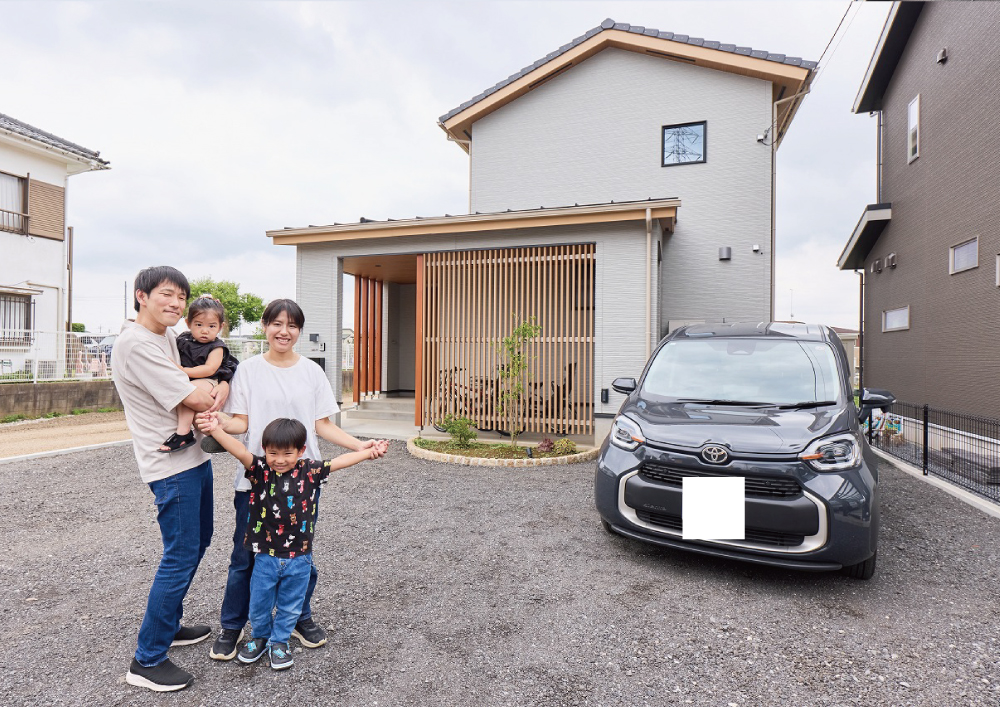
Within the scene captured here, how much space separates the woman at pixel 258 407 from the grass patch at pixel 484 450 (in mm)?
4056

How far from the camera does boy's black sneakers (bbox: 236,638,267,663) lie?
80.7 inches

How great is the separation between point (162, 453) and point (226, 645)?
2.94ft

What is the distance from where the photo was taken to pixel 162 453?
1.87 metres

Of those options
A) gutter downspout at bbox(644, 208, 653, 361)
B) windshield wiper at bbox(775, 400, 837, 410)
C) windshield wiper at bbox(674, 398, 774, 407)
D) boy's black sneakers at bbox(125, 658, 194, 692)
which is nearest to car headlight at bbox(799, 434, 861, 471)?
windshield wiper at bbox(775, 400, 837, 410)

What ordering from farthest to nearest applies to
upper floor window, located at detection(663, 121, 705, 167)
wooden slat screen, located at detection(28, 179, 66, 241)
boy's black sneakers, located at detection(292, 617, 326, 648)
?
wooden slat screen, located at detection(28, 179, 66, 241), upper floor window, located at detection(663, 121, 705, 167), boy's black sneakers, located at detection(292, 617, 326, 648)

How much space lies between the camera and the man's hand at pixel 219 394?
1964 millimetres

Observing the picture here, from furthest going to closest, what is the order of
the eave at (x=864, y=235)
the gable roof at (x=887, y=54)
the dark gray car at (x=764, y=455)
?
1. the eave at (x=864, y=235)
2. the gable roof at (x=887, y=54)
3. the dark gray car at (x=764, y=455)

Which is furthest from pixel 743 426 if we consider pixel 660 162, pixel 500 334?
pixel 660 162

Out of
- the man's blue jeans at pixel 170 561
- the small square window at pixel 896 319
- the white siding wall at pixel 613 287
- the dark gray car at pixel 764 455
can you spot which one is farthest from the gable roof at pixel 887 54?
the man's blue jeans at pixel 170 561

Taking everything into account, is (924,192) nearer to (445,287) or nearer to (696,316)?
(696,316)

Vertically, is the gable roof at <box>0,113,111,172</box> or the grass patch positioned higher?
the gable roof at <box>0,113,111,172</box>

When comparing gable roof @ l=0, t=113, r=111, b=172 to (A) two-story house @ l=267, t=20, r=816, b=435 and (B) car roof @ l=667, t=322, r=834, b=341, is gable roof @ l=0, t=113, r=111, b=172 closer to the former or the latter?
(A) two-story house @ l=267, t=20, r=816, b=435

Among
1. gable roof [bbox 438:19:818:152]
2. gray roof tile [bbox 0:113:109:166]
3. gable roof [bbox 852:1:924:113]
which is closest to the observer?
gable roof [bbox 438:19:818:152]

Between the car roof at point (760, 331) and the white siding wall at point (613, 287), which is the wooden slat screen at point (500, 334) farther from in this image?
the car roof at point (760, 331)
